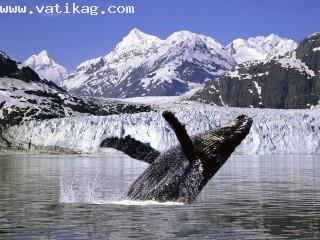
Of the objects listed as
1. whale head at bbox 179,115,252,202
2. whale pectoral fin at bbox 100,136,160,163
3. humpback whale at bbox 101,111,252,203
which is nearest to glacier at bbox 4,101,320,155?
whale pectoral fin at bbox 100,136,160,163

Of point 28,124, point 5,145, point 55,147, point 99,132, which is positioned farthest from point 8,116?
point 99,132

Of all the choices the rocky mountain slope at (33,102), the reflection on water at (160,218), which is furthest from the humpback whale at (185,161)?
the rocky mountain slope at (33,102)

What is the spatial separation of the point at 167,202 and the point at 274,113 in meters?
77.4

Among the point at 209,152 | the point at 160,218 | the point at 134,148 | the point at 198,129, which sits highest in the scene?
the point at 198,129

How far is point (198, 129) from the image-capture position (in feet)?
298

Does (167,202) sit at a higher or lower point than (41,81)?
lower

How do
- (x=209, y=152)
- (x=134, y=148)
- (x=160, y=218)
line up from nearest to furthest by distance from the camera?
(x=160, y=218)
(x=209, y=152)
(x=134, y=148)

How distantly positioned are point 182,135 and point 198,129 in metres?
75.7

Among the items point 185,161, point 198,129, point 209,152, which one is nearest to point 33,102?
point 198,129

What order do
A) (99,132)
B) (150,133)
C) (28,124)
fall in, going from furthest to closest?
(28,124)
(99,132)
(150,133)

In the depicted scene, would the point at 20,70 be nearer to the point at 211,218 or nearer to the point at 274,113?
the point at 274,113

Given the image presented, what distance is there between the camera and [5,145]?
12550cm

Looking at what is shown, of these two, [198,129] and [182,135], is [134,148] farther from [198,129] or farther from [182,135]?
[198,129]

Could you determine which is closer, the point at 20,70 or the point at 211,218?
the point at 211,218
